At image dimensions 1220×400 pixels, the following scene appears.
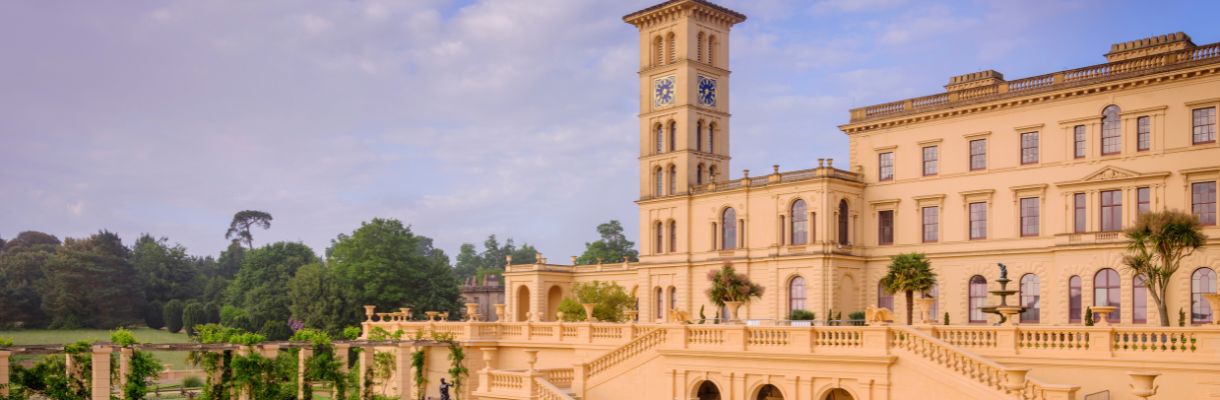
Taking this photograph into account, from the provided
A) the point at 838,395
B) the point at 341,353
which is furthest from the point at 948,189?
the point at 341,353

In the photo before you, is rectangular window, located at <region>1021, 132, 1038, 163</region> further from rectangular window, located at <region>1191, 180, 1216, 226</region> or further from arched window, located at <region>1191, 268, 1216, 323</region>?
arched window, located at <region>1191, 268, 1216, 323</region>

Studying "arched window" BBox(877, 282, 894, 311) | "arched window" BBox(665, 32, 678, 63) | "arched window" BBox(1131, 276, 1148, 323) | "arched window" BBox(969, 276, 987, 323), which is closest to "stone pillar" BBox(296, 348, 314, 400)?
"arched window" BBox(877, 282, 894, 311)

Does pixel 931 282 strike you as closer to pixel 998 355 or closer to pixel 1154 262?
pixel 1154 262

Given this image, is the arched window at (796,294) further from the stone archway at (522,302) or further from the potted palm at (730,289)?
the stone archway at (522,302)

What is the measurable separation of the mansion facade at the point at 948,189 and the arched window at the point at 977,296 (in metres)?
0.08

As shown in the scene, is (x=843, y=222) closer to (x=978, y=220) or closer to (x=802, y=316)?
(x=802, y=316)

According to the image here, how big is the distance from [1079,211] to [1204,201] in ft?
14.5

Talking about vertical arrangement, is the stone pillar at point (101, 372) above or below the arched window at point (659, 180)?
below

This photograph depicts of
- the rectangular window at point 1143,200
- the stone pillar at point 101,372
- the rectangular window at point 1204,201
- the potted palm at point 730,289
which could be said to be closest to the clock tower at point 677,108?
the potted palm at point 730,289

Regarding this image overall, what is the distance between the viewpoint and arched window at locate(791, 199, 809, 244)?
50.1 meters

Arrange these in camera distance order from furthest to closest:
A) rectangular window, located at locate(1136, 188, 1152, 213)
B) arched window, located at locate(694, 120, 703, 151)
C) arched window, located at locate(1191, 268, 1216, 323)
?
arched window, located at locate(694, 120, 703, 151) → rectangular window, located at locate(1136, 188, 1152, 213) → arched window, located at locate(1191, 268, 1216, 323)

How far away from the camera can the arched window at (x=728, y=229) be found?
53500mm

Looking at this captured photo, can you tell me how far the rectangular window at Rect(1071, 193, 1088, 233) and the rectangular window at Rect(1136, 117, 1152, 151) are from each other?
2.75m

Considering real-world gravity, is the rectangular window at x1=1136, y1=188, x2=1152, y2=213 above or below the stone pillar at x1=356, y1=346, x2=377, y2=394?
above
